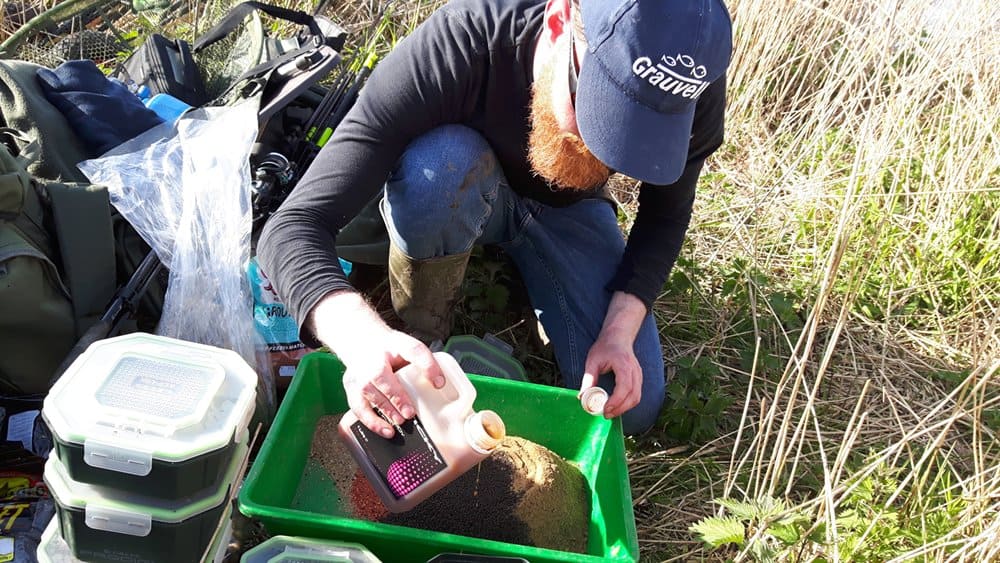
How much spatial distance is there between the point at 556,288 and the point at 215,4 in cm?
188

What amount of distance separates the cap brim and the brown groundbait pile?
0.69 meters

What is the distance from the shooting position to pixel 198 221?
6.57 ft

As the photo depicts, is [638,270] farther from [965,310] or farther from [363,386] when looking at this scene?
[965,310]

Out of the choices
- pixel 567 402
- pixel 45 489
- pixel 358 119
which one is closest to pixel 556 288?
pixel 567 402

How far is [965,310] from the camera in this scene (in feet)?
8.22

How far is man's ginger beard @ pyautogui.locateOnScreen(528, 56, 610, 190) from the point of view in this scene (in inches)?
66.6

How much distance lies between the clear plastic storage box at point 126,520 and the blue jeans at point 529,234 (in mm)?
752

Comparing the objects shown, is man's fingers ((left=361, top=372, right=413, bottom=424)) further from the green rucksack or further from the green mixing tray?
the green rucksack

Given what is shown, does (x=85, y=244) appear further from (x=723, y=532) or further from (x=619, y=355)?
(x=723, y=532)

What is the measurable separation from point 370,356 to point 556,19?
776 mm

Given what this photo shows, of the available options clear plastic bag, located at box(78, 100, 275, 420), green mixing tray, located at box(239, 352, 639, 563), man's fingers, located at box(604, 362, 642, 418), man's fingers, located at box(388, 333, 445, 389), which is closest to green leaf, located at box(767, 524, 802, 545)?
green mixing tray, located at box(239, 352, 639, 563)

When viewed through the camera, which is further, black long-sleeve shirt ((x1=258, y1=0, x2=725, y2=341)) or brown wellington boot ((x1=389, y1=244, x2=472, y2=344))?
brown wellington boot ((x1=389, y1=244, x2=472, y2=344))

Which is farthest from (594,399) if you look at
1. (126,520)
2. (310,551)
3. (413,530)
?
(126,520)

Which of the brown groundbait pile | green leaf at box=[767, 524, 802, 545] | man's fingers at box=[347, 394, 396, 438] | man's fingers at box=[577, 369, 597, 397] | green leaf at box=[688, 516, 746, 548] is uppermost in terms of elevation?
man's fingers at box=[347, 394, 396, 438]
